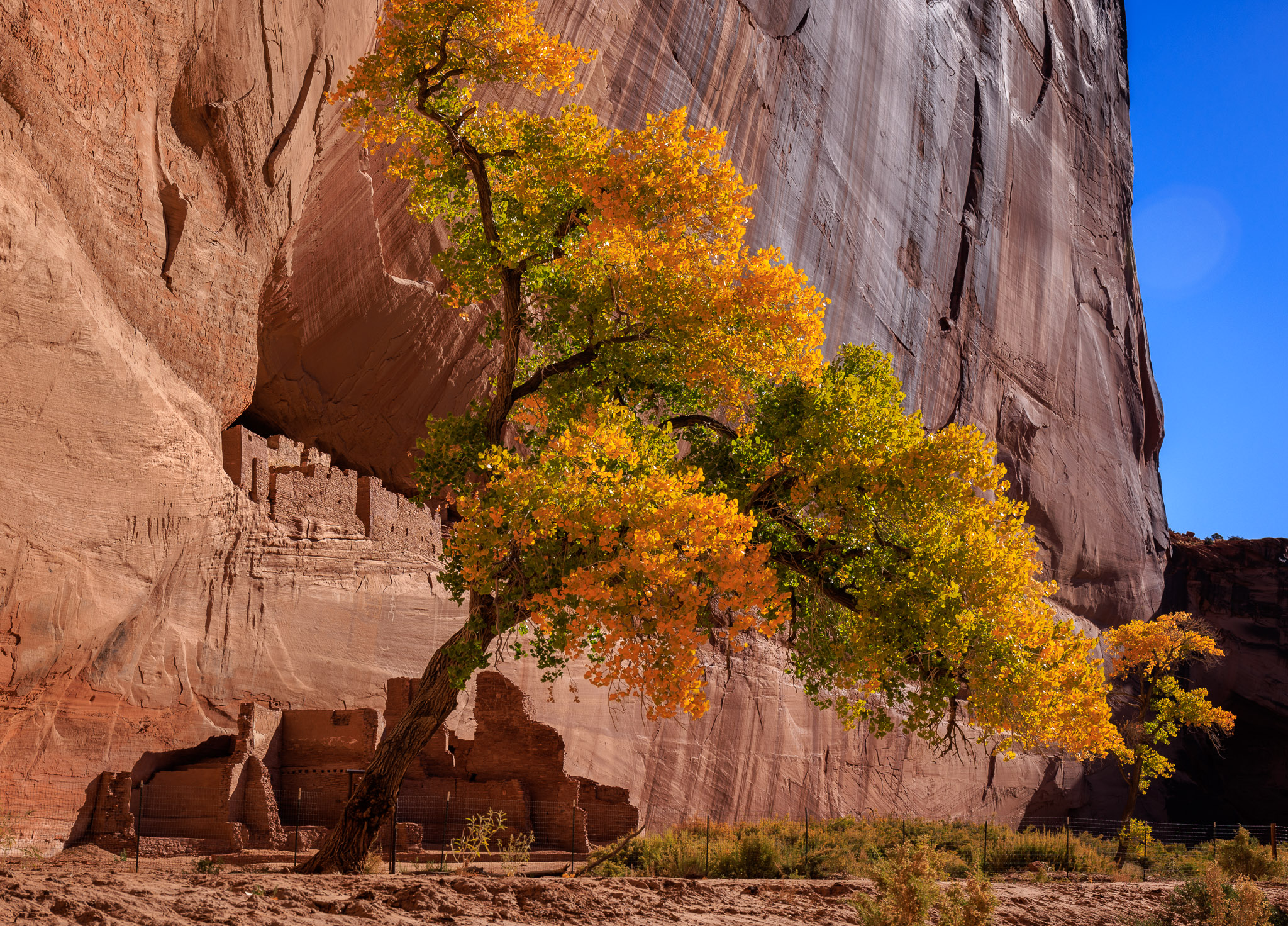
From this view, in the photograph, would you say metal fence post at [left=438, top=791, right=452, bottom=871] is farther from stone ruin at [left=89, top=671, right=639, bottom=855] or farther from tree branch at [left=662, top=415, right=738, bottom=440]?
tree branch at [left=662, top=415, right=738, bottom=440]

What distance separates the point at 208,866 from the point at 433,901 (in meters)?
5.98

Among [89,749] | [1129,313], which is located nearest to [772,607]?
[89,749]

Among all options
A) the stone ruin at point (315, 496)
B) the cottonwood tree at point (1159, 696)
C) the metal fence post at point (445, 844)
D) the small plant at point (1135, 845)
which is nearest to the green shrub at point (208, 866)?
the metal fence post at point (445, 844)

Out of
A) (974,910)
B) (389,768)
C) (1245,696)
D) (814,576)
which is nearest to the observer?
(974,910)

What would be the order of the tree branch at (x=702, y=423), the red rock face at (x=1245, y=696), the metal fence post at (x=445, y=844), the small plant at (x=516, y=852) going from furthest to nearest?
the red rock face at (x=1245, y=696), the small plant at (x=516, y=852), the metal fence post at (x=445, y=844), the tree branch at (x=702, y=423)

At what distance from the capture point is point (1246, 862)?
17.1 meters

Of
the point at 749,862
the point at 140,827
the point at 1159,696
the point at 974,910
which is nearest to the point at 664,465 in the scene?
the point at 974,910

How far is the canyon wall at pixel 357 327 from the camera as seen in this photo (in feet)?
44.8

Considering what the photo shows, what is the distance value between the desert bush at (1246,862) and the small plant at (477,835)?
11605 mm

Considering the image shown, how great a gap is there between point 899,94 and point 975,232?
5695 millimetres

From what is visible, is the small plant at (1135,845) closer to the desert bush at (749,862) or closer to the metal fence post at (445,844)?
the desert bush at (749,862)

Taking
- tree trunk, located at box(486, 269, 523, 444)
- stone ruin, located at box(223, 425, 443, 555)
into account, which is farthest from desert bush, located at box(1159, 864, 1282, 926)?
stone ruin, located at box(223, 425, 443, 555)

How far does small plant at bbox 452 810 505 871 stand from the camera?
1521 cm

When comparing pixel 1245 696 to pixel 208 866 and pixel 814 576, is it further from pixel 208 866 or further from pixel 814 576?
pixel 208 866
